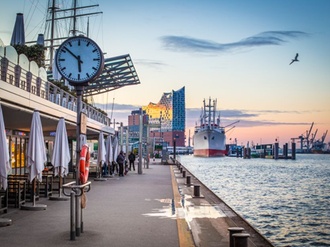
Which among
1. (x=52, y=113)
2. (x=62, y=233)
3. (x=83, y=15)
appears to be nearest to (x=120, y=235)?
(x=62, y=233)

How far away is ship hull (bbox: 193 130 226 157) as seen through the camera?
170750 millimetres

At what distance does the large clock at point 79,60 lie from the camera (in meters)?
10.7

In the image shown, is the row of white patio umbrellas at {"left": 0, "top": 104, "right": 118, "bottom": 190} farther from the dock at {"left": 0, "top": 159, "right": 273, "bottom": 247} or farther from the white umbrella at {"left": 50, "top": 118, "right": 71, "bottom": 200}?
the dock at {"left": 0, "top": 159, "right": 273, "bottom": 247}

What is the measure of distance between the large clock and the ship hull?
157771 millimetres

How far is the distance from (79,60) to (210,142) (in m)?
161

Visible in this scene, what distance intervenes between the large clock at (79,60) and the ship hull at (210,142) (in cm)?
15777

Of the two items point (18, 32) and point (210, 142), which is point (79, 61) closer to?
point (18, 32)

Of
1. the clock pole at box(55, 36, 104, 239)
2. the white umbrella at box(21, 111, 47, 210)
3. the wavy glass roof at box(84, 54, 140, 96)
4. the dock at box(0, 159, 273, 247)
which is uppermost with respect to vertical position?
the wavy glass roof at box(84, 54, 140, 96)

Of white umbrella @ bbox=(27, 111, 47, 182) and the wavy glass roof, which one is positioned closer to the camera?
white umbrella @ bbox=(27, 111, 47, 182)

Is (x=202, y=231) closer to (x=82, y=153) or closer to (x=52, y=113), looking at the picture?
(x=82, y=153)

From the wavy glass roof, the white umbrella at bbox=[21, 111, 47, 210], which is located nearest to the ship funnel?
the wavy glass roof

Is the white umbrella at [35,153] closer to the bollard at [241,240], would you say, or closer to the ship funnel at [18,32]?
the bollard at [241,240]

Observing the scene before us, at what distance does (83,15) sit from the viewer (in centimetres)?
6812

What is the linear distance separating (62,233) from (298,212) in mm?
18308
